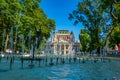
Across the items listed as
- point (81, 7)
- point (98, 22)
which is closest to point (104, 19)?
point (98, 22)

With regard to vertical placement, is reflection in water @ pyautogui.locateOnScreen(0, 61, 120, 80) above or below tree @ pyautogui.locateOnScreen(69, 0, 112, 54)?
below

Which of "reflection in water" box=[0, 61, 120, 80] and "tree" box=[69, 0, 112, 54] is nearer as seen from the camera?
"reflection in water" box=[0, 61, 120, 80]

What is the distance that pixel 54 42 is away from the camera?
19388cm

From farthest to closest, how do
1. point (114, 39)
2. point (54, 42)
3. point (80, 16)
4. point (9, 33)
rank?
1. point (54, 42)
2. point (114, 39)
3. point (80, 16)
4. point (9, 33)

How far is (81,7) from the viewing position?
265 ft

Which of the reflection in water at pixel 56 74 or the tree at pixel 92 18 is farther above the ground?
the tree at pixel 92 18

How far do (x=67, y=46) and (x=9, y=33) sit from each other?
126m

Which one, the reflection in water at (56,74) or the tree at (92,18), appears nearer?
the reflection in water at (56,74)

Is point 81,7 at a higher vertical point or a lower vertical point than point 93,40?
higher

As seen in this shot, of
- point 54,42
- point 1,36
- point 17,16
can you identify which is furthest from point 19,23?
point 54,42

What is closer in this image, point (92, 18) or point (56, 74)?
point (56, 74)

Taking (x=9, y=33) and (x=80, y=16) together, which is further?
(x=80, y=16)

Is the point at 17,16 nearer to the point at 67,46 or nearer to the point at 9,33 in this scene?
the point at 9,33

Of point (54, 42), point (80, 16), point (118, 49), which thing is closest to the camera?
point (80, 16)
